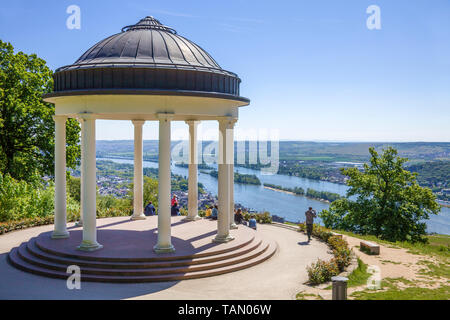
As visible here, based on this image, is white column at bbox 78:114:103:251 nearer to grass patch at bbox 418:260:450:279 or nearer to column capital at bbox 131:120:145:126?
column capital at bbox 131:120:145:126

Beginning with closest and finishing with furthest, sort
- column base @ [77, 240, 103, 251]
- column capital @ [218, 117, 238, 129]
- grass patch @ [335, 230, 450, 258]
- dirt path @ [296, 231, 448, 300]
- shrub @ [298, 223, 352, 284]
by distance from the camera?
dirt path @ [296, 231, 448, 300] → shrub @ [298, 223, 352, 284] → column base @ [77, 240, 103, 251] → column capital @ [218, 117, 238, 129] → grass patch @ [335, 230, 450, 258]

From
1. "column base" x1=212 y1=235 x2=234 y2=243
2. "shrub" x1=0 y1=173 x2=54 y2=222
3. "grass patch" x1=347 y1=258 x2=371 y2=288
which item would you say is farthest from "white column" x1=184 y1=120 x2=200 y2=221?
"shrub" x1=0 y1=173 x2=54 y2=222

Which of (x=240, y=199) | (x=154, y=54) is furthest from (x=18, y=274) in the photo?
(x=240, y=199)

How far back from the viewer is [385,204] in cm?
4375

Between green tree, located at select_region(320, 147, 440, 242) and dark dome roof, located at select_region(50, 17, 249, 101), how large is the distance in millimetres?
28748

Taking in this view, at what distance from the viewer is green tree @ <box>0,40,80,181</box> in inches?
1417

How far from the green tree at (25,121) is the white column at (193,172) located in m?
16.3

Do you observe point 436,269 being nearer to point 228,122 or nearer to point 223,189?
point 223,189

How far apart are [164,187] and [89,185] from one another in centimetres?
353

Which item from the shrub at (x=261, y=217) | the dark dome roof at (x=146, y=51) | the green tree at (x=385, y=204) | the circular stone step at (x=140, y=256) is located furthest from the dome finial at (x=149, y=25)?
the green tree at (x=385, y=204)

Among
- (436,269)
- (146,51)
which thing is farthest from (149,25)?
(436,269)

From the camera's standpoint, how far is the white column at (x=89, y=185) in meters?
18.5
